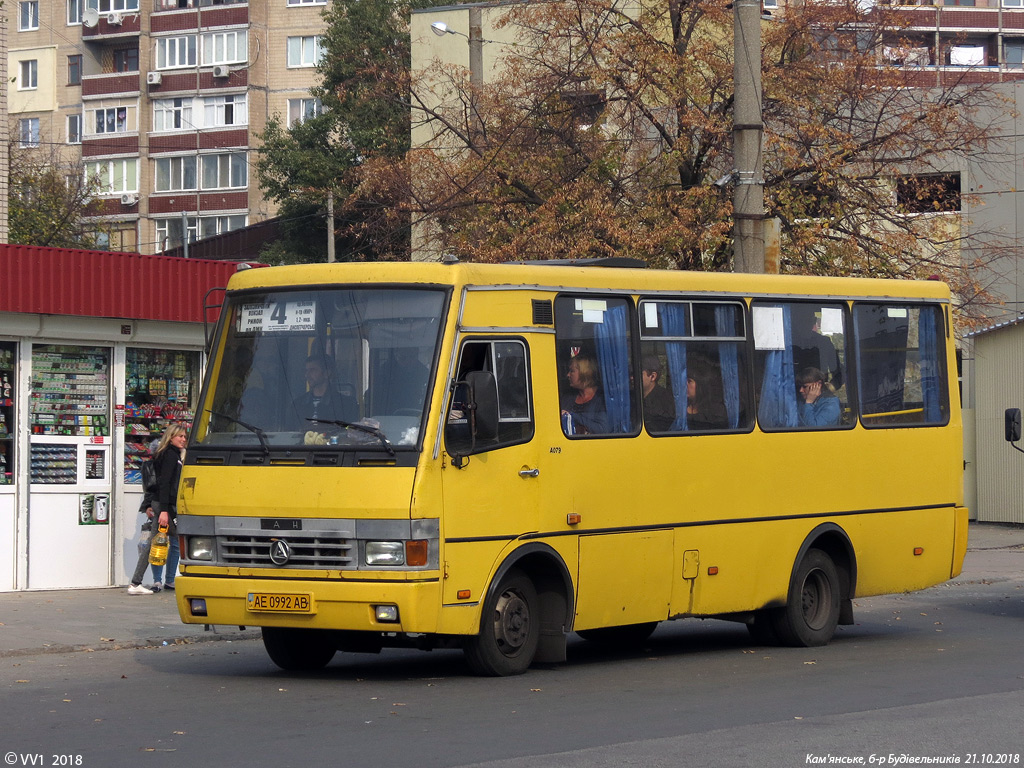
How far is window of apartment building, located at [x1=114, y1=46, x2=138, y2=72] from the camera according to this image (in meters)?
77.6

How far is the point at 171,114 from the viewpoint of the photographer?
245 ft

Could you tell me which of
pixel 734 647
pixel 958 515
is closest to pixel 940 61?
pixel 958 515

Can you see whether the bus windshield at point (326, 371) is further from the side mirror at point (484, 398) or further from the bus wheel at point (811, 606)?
the bus wheel at point (811, 606)

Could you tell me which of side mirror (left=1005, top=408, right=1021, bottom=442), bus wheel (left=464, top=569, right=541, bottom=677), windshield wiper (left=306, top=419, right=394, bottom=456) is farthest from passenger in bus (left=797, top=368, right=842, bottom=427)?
windshield wiper (left=306, top=419, right=394, bottom=456)

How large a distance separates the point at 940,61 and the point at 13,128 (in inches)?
2129

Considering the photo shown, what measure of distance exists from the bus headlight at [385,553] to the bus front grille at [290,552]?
4.8 inches

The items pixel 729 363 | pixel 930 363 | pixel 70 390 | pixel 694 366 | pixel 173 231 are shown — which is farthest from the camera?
pixel 173 231

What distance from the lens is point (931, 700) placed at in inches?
400

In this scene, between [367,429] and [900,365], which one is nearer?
[367,429]

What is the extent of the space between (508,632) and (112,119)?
69.1m

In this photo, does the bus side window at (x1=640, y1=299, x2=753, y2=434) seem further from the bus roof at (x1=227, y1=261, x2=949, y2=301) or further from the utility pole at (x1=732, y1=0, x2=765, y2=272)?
the utility pole at (x1=732, y1=0, x2=765, y2=272)

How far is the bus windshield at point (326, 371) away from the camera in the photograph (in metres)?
10.7

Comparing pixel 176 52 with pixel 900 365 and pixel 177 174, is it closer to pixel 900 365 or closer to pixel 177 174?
pixel 177 174

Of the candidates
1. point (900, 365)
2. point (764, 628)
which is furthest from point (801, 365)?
point (764, 628)
